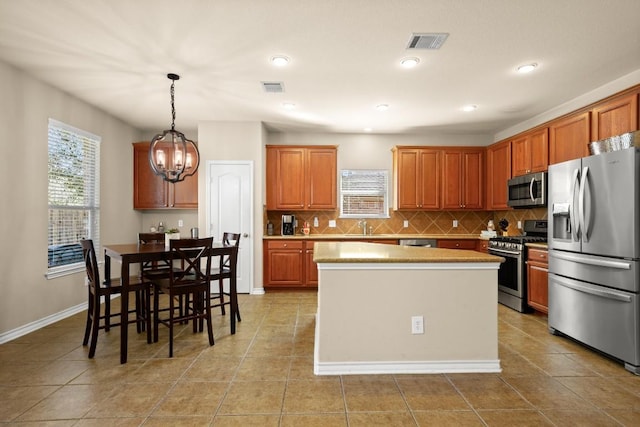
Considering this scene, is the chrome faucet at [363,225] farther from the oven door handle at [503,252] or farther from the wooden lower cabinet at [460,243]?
the oven door handle at [503,252]

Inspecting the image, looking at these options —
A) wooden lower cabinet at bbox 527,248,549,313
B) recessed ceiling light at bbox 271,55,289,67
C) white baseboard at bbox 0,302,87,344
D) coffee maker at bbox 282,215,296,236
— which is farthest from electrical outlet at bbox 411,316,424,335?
white baseboard at bbox 0,302,87,344

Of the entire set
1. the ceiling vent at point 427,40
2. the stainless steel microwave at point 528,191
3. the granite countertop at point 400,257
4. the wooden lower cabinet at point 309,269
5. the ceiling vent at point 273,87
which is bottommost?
the wooden lower cabinet at point 309,269

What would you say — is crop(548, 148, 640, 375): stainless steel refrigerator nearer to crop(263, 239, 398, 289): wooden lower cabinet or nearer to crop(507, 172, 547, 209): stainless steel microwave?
crop(507, 172, 547, 209): stainless steel microwave

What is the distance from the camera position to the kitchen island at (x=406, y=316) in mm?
2598

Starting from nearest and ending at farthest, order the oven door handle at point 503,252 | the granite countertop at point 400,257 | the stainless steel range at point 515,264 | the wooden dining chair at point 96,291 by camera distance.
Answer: the granite countertop at point 400,257, the wooden dining chair at point 96,291, the stainless steel range at point 515,264, the oven door handle at point 503,252

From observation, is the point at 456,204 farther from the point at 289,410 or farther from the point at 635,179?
the point at 289,410

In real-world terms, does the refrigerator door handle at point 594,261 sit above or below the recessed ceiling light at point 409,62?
below

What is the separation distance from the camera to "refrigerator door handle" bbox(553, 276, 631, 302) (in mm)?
2721

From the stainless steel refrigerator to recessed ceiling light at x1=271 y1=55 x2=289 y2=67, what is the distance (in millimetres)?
2921

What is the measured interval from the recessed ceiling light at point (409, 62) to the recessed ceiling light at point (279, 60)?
3.62 feet

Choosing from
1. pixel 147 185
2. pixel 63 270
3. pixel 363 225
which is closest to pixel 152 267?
pixel 63 270

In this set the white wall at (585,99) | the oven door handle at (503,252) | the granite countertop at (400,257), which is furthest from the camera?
the oven door handle at (503,252)

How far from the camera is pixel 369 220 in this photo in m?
6.17

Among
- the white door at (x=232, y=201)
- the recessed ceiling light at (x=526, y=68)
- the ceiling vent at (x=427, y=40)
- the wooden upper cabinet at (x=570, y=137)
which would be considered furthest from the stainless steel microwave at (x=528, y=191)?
the white door at (x=232, y=201)
